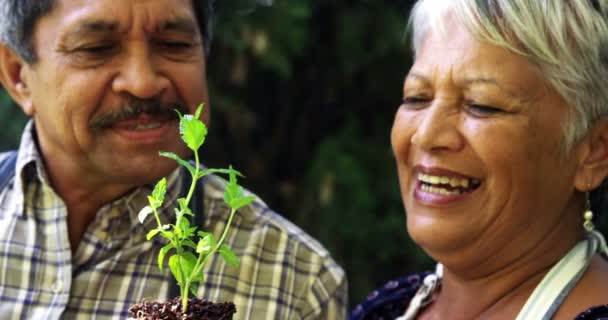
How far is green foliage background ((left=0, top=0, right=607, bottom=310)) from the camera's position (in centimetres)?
442

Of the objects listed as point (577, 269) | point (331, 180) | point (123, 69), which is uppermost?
point (123, 69)

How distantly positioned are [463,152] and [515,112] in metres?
0.15

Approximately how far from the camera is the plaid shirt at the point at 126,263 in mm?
2777

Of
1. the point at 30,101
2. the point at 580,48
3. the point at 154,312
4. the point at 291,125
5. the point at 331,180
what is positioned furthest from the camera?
the point at 291,125

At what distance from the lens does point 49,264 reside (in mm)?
2820

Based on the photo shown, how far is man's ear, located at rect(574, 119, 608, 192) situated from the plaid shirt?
84 centimetres

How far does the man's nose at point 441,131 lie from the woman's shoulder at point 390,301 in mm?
634

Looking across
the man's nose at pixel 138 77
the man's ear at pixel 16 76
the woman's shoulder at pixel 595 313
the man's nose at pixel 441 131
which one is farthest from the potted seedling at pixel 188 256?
the man's ear at pixel 16 76

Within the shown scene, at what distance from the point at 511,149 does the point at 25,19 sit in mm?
1438

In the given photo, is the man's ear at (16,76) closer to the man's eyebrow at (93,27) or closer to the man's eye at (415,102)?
the man's eyebrow at (93,27)

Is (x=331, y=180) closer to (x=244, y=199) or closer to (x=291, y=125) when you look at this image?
(x=291, y=125)

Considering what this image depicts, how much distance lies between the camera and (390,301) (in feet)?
9.46

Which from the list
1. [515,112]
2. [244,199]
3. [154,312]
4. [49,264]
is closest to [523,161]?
[515,112]

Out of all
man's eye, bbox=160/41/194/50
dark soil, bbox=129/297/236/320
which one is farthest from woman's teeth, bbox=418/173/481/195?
man's eye, bbox=160/41/194/50
